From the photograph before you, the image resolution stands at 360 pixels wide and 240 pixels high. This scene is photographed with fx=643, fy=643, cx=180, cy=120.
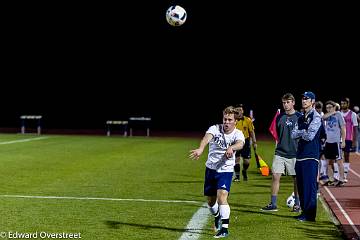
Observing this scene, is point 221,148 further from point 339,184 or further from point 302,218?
point 339,184

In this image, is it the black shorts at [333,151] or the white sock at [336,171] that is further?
the white sock at [336,171]

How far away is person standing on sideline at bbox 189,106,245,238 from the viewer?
29.7 feet

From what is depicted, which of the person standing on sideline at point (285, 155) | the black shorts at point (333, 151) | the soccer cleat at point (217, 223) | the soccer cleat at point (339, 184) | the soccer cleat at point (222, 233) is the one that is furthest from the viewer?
the black shorts at point (333, 151)

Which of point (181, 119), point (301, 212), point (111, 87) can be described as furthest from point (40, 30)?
point (301, 212)

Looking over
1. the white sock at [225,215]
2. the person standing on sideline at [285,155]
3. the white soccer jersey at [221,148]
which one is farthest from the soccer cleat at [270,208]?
the white sock at [225,215]

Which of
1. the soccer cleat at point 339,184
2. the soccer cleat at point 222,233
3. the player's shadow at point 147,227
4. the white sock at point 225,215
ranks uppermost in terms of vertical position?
the white sock at point 225,215

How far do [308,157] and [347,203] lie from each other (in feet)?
8.33

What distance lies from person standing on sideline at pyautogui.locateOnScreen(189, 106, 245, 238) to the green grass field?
1.18ft

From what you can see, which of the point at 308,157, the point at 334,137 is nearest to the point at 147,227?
the point at 308,157

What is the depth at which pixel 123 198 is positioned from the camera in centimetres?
1274

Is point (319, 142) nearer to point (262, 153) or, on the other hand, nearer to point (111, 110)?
point (262, 153)

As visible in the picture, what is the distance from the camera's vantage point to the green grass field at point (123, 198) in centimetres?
946

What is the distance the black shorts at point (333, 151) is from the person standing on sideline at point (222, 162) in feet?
24.6

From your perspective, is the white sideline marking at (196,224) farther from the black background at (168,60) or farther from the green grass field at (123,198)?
the black background at (168,60)
